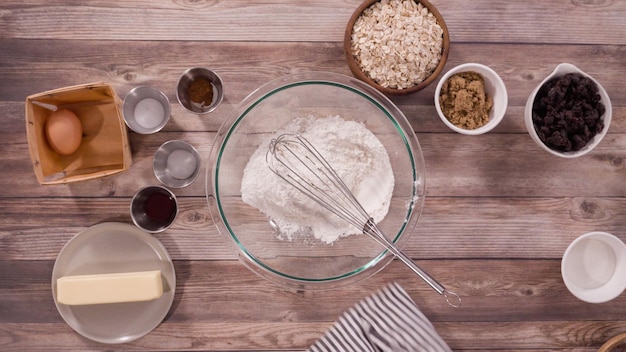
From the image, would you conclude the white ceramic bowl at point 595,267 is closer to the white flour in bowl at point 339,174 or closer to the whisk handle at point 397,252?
the whisk handle at point 397,252

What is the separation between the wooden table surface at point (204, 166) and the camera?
121cm

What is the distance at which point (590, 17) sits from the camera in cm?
124

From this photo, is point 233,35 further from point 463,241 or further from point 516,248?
point 516,248

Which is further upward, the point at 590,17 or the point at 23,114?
the point at 590,17

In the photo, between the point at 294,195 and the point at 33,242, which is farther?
the point at 33,242

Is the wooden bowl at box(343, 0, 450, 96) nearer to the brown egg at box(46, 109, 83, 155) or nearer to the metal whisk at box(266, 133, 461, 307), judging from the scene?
the metal whisk at box(266, 133, 461, 307)

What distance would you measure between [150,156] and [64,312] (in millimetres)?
410

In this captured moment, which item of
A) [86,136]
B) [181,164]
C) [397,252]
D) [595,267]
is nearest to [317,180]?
[397,252]

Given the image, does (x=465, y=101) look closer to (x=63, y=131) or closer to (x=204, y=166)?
(x=204, y=166)

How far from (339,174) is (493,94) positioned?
414 mm

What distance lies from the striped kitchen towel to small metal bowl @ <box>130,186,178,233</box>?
45 cm

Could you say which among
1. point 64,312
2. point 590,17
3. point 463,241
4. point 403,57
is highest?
point 590,17

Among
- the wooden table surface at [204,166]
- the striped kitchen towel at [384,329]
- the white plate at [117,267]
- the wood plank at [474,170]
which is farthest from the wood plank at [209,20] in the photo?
the striped kitchen towel at [384,329]

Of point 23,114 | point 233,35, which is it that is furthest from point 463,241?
point 23,114
